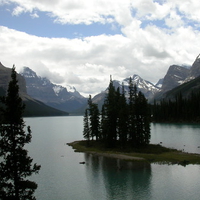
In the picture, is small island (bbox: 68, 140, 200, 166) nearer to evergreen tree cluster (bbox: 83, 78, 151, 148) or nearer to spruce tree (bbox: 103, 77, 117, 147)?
spruce tree (bbox: 103, 77, 117, 147)

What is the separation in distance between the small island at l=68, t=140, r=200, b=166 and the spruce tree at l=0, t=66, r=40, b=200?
132 ft

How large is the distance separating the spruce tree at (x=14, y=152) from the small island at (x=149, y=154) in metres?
40.3

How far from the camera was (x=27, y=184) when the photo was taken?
29.1m

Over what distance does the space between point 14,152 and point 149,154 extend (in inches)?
1978

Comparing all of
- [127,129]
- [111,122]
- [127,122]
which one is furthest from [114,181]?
[111,122]

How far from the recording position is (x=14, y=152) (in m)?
29.3

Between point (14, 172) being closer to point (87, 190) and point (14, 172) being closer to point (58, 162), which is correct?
point (87, 190)

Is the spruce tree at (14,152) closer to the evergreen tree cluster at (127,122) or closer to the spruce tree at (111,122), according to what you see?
the evergreen tree cluster at (127,122)

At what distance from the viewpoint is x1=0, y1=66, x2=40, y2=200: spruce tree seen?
28.6m

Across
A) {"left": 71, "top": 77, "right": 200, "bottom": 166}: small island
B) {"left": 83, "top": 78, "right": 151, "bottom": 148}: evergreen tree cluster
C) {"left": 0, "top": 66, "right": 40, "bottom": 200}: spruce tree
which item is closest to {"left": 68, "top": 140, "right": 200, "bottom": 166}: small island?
{"left": 71, "top": 77, "right": 200, "bottom": 166}: small island

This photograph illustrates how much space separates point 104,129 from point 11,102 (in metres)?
56.5

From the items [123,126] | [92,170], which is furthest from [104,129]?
[92,170]

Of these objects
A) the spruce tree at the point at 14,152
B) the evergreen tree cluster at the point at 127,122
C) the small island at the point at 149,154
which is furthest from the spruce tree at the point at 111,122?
the spruce tree at the point at 14,152

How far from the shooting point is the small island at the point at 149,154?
6188 cm
